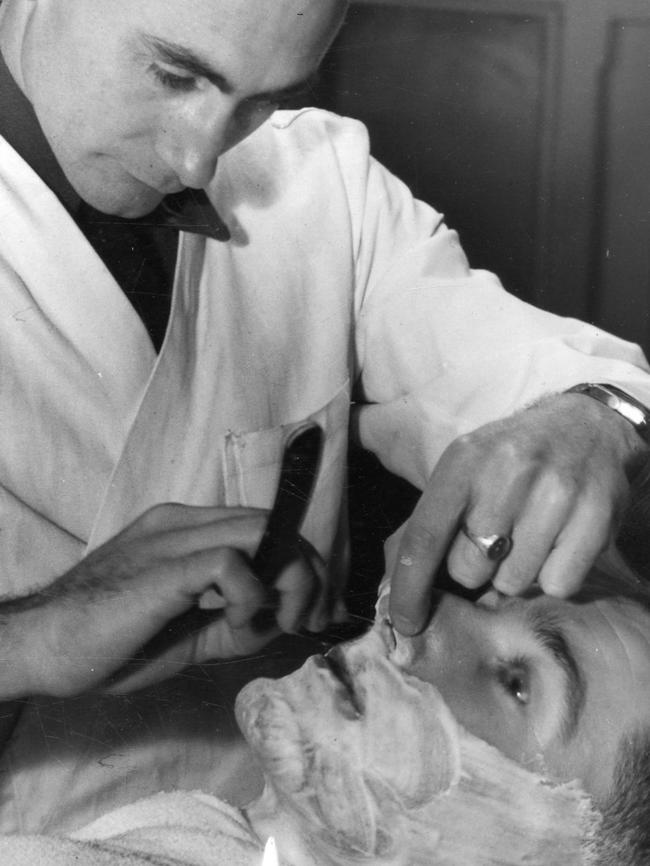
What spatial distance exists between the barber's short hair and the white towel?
35cm

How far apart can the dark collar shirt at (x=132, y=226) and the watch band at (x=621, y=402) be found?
0.40 m

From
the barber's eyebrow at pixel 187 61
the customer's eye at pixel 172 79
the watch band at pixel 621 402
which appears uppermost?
the barber's eyebrow at pixel 187 61

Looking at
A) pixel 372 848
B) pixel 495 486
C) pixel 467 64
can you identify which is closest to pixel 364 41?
pixel 467 64

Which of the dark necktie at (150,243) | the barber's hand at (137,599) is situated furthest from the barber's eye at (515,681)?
the dark necktie at (150,243)

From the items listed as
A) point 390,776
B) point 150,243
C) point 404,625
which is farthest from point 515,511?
point 150,243

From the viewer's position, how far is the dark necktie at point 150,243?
0.94 m

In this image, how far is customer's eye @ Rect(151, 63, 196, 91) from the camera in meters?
0.89

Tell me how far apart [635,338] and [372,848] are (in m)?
0.61

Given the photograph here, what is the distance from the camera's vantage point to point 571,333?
1.08 m

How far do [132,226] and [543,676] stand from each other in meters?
0.59

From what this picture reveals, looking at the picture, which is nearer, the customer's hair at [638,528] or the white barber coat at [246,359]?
the white barber coat at [246,359]

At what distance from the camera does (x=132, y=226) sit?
955 millimetres

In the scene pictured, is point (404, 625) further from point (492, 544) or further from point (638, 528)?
point (638, 528)

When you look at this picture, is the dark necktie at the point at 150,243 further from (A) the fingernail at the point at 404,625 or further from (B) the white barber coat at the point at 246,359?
(A) the fingernail at the point at 404,625
